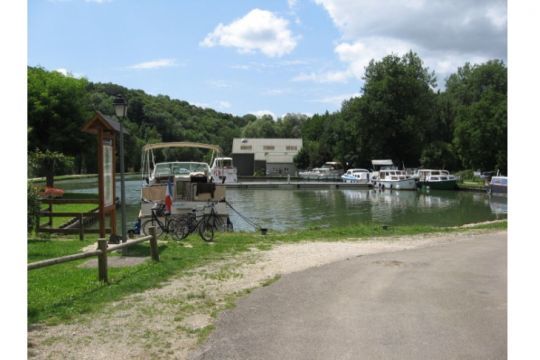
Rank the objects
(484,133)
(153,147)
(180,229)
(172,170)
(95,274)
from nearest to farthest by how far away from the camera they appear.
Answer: (95,274) → (180,229) → (153,147) → (172,170) → (484,133)

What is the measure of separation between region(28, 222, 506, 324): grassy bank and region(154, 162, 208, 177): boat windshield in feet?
22.4

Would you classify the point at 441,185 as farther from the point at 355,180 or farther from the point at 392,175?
the point at 355,180

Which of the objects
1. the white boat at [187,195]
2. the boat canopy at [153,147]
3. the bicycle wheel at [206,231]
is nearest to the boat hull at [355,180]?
the boat canopy at [153,147]

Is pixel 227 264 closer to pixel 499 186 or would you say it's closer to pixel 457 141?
pixel 499 186

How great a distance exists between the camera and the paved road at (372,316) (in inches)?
234

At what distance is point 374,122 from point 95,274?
76.0 m

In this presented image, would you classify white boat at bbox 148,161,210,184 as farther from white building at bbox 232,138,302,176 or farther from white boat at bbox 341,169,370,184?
white building at bbox 232,138,302,176

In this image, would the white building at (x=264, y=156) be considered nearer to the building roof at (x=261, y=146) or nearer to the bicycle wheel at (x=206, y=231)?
the building roof at (x=261, y=146)

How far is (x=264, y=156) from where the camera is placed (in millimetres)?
109062

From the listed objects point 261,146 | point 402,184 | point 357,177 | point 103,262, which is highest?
point 261,146

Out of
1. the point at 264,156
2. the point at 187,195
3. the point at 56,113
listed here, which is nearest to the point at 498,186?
the point at 187,195

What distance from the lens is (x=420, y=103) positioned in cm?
8388

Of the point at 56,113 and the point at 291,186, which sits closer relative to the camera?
the point at 56,113

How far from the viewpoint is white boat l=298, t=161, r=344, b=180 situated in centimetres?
9000
